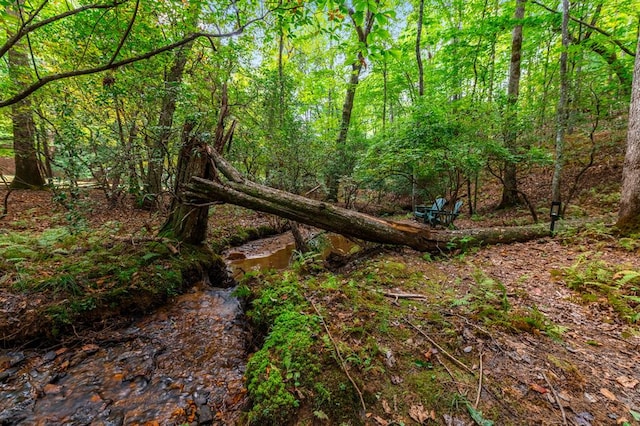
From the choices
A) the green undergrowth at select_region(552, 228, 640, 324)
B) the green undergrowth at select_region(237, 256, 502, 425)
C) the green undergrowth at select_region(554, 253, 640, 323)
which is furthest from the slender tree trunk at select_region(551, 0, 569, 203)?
the green undergrowth at select_region(237, 256, 502, 425)

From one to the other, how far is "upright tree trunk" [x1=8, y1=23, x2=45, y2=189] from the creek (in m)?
3.88

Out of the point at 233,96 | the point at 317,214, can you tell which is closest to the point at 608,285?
the point at 317,214

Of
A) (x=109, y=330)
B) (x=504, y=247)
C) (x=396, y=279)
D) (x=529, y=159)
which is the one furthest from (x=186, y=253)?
(x=529, y=159)

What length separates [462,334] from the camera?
2506 millimetres

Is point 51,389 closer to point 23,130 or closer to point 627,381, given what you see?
point 627,381

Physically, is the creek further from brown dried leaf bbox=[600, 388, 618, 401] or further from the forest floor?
brown dried leaf bbox=[600, 388, 618, 401]

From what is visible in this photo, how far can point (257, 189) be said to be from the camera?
15.1 feet

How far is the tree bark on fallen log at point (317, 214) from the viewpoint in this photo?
14.8 ft

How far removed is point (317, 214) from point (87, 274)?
3711mm

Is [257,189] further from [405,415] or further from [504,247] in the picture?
[504,247]

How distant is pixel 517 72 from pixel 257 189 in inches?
381

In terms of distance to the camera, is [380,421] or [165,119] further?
[165,119]

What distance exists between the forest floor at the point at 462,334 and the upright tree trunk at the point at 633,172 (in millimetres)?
356

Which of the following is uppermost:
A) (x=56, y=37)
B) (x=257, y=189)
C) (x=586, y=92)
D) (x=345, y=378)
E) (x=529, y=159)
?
(x=56, y=37)
